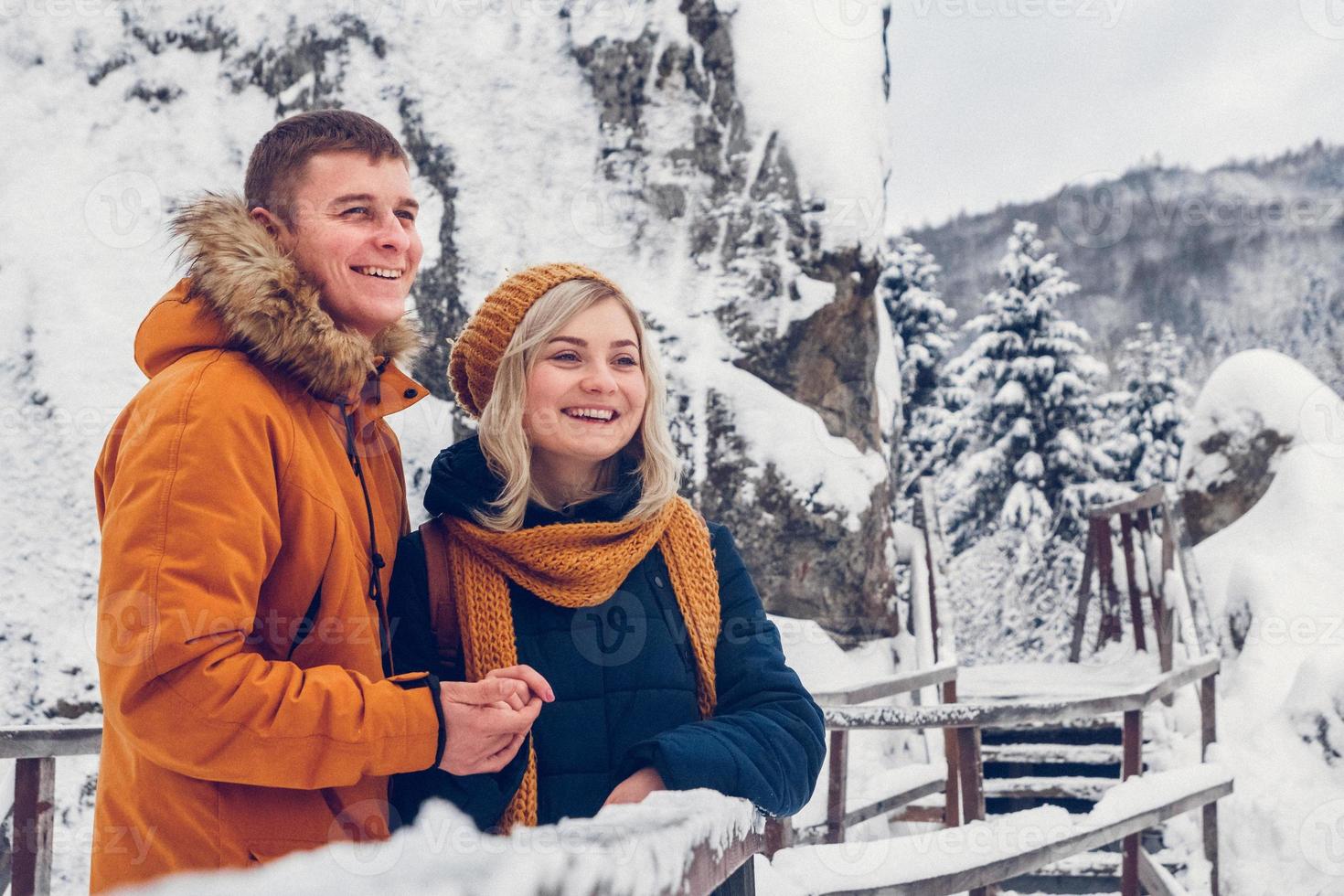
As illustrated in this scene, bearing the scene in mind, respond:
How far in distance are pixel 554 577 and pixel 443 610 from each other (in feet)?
0.78

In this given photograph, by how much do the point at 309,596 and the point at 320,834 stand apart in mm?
354

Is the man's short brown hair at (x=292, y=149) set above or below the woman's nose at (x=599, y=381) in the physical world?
above

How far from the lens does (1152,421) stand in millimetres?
21484

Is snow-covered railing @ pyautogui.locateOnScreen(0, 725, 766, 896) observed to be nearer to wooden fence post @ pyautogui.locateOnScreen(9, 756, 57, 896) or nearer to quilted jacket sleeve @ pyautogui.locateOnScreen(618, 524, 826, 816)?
quilted jacket sleeve @ pyautogui.locateOnScreen(618, 524, 826, 816)

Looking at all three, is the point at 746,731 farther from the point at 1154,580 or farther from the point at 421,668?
the point at 1154,580

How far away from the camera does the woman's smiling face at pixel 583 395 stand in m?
1.87

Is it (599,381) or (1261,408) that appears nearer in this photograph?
(599,381)

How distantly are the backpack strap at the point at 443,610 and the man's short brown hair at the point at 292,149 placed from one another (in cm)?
66

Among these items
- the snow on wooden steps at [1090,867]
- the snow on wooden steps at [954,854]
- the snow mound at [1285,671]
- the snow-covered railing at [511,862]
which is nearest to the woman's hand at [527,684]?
the snow-covered railing at [511,862]

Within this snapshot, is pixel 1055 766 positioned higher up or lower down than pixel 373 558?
lower down

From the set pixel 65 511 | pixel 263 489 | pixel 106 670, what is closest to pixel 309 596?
pixel 263 489

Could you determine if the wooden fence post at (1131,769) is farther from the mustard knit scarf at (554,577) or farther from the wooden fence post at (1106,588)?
the wooden fence post at (1106,588)

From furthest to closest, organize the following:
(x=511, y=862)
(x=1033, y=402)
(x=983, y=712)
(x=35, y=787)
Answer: (x=1033, y=402) → (x=983, y=712) → (x=35, y=787) → (x=511, y=862)

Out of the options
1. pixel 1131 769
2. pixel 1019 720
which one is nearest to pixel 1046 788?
pixel 1131 769
